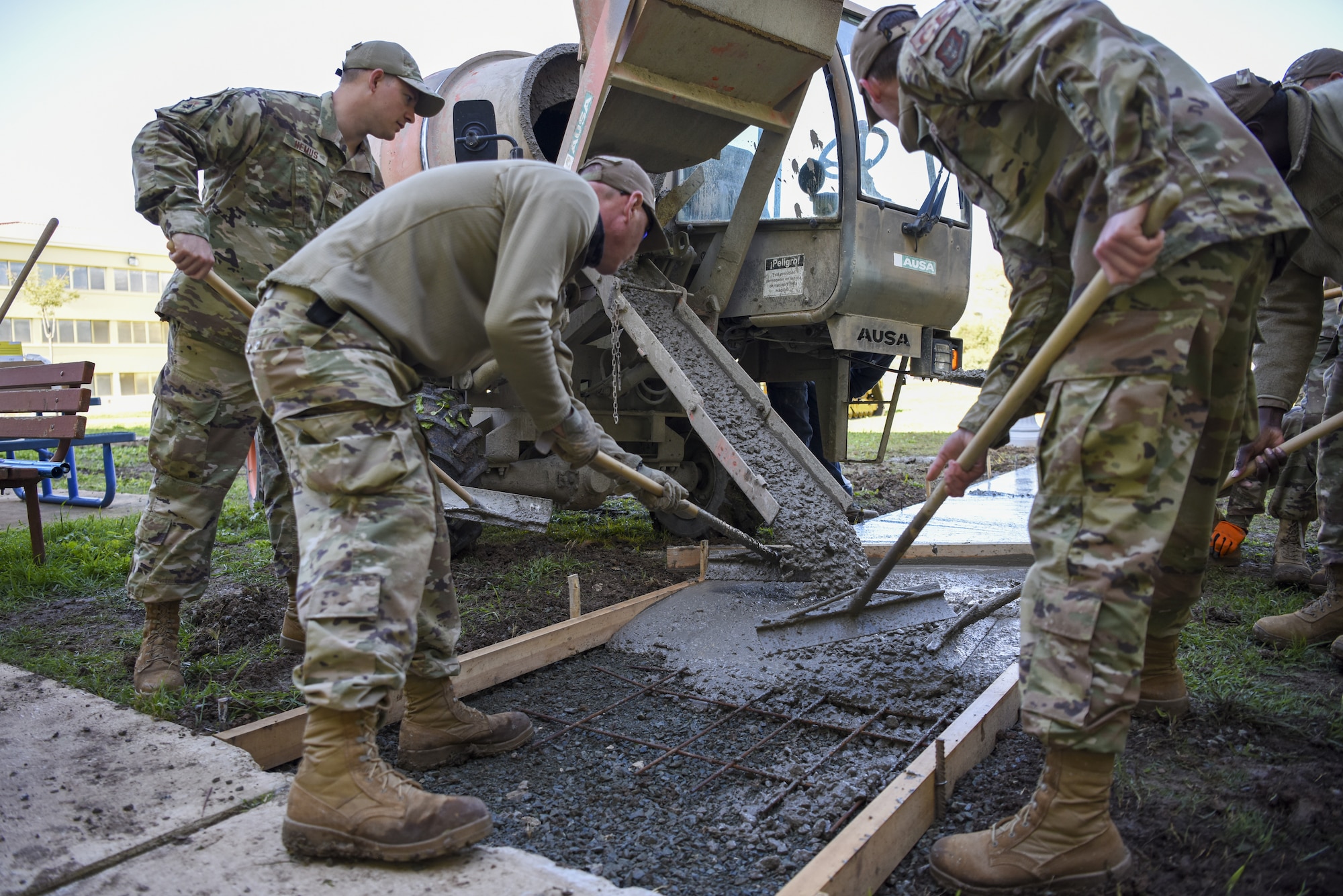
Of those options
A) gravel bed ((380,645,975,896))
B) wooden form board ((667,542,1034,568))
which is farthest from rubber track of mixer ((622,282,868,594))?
gravel bed ((380,645,975,896))

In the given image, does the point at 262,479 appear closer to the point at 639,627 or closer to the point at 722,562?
the point at 639,627

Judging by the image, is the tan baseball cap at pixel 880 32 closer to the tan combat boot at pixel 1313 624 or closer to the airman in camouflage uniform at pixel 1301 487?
the tan combat boot at pixel 1313 624

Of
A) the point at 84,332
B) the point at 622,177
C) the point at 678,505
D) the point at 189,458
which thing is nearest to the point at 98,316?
the point at 84,332

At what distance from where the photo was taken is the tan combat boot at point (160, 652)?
8.41 feet

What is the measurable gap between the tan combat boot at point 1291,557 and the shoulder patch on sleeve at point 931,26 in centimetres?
328

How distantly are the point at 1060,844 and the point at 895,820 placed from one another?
30 cm

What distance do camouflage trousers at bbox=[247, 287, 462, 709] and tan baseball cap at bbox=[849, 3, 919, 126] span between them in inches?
51.9

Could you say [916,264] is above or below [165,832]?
above

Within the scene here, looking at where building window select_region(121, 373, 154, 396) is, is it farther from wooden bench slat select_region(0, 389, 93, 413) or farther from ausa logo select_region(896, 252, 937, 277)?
ausa logo select_region(896, 252, 937, 277)

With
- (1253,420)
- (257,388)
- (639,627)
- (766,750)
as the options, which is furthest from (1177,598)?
(257,388)

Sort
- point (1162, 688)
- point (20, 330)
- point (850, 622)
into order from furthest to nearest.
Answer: point (20, 330) → point (850, 622) → point (1162, 688)

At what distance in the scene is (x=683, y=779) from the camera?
2135 millimetres

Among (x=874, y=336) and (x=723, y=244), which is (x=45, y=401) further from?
(x=874, y=336)

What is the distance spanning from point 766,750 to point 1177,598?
45.5 inches
